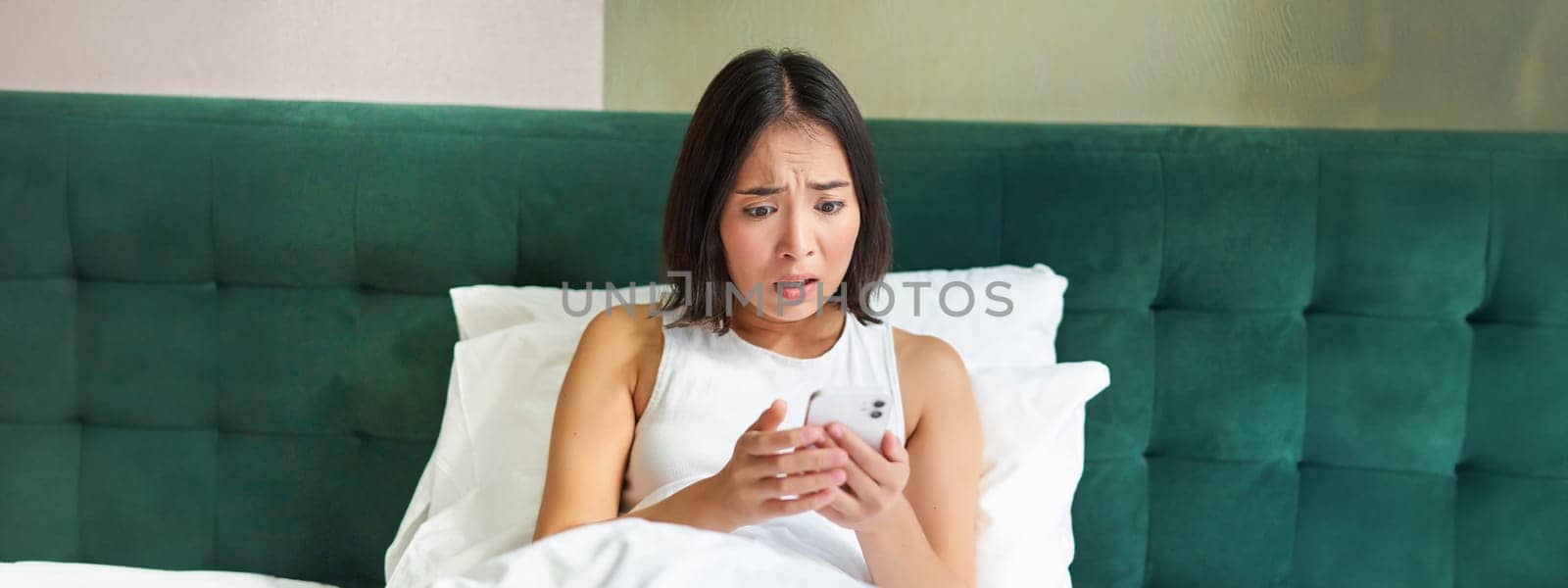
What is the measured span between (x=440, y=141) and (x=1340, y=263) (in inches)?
50.7

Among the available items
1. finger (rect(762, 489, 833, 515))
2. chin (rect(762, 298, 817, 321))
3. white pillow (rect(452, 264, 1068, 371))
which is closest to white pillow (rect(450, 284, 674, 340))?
white pillow (rect(452, 264, 1068, 371))

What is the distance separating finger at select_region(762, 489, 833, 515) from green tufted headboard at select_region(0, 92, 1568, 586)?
0.65 meters

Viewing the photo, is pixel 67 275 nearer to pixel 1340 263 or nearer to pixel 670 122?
pixel 670 122

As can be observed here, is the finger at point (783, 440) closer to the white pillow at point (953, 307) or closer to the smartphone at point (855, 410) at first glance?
the smartphone at point (855, 410)

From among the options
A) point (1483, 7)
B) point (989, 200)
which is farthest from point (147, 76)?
point (1483, 7)

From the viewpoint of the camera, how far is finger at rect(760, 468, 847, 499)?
3.80 ft

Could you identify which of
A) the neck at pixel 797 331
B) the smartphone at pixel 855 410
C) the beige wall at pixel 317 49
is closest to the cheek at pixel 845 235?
the neck at pixel 797 331

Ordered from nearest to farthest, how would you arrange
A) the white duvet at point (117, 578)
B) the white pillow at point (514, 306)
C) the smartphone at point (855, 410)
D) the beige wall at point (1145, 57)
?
the smartphone at point (855, 410) < the white duvet at point (117, 578) < the white pillow at point (514, 306) < the beige wall at point (1145, 57)

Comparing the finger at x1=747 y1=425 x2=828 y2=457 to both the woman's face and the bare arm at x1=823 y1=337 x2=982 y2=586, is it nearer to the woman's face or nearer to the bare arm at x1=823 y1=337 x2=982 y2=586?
the bare arm at x1=823 y1=337 x2=982 y2=586

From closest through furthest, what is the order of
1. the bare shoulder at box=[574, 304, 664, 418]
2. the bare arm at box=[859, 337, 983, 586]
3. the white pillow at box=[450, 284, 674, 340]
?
the bare arm at box=[859, 337, 983, 586], the bare shoulder at box=[574, 304, 664, 418], the white pillow at box=[450, 284, 674, 340]

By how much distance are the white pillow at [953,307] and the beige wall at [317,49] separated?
0.40m

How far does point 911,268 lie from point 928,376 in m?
0.35

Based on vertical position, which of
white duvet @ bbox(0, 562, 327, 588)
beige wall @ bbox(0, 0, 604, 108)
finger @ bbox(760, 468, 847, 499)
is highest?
beige wall @ bbox(0, 0, 604, 108)

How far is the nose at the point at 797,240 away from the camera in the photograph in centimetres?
131
